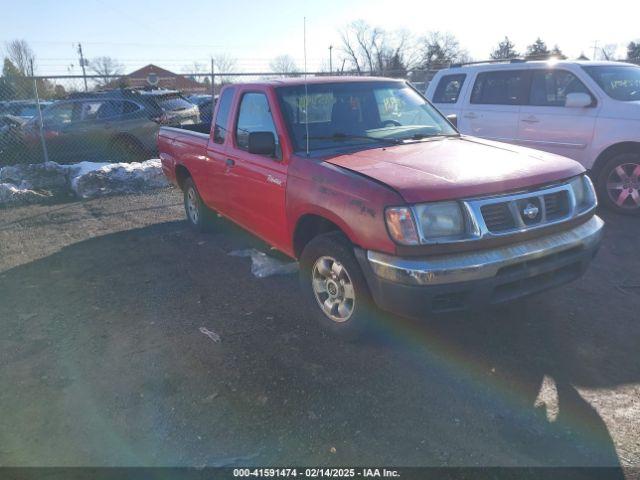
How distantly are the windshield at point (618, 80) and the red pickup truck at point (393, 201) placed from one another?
336cm

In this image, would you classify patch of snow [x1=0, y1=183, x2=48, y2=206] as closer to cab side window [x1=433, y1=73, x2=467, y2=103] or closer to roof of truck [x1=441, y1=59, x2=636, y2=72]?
cab side window [x1=433, y1=73, x2=467, y2=103]

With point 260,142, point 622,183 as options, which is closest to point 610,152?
point 622,183

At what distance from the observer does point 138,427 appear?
2.83 m

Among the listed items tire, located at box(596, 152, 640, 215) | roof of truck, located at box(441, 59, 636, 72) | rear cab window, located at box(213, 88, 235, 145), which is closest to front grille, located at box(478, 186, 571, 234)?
rear cab window, located at box(213, 88, 235, 145)

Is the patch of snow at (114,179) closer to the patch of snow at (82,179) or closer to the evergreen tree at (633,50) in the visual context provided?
the patch of snow at (82,179)

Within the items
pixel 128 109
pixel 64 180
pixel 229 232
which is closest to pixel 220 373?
pixel 229 232

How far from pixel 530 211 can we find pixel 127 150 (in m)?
9.95

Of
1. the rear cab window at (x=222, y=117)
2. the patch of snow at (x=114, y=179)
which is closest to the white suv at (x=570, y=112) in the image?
the rear cab window at (x=222, y=117)

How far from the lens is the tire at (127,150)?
433 inches

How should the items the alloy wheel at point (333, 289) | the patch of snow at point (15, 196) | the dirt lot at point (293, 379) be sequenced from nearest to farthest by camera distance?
the dirt lot at point (293, 379), the alloy wheel at point (333, 289), the patch of snow at point (15, 196)

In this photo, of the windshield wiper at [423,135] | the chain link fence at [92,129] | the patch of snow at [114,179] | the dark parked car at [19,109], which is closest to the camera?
the windshield wiper at [423,135]

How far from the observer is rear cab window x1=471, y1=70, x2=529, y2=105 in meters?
7.38

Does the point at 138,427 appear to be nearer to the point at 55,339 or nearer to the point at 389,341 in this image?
the point at 55,339

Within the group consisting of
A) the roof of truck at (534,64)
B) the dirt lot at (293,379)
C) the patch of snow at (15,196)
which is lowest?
the dirt lot at (293,379)
